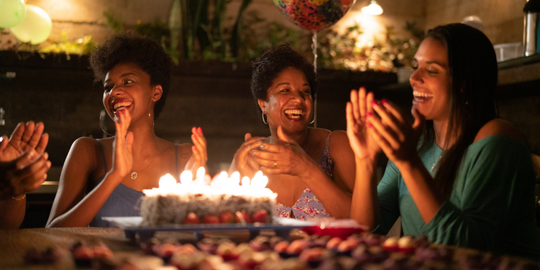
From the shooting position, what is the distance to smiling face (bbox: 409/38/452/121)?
1.91 m

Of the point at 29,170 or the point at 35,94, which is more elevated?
the point at 35,94

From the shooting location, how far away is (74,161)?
8.13 ft

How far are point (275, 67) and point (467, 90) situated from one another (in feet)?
3.81

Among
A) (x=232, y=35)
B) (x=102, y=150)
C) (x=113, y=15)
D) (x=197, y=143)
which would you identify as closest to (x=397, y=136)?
(x=197, y=143)

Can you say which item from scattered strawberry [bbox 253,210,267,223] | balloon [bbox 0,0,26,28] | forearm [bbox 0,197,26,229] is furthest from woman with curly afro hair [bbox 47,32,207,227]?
balloon [bbox 0,0,26,28]

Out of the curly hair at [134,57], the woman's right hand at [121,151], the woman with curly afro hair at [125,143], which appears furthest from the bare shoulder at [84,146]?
the woman's right hand at [121,151]

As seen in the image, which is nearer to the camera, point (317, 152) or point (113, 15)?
point (317, 152)

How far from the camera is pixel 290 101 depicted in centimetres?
264

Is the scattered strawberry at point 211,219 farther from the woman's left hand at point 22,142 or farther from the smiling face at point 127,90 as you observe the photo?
the smiling face at point 127,90

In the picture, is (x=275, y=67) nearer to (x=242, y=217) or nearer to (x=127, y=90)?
(x=127, y=90)

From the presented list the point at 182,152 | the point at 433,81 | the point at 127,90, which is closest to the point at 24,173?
the point at 127,90

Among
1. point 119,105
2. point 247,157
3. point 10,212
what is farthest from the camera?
point 119,105

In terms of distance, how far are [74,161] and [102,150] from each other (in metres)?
0.17

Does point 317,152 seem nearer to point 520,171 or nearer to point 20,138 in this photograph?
point 520,171
